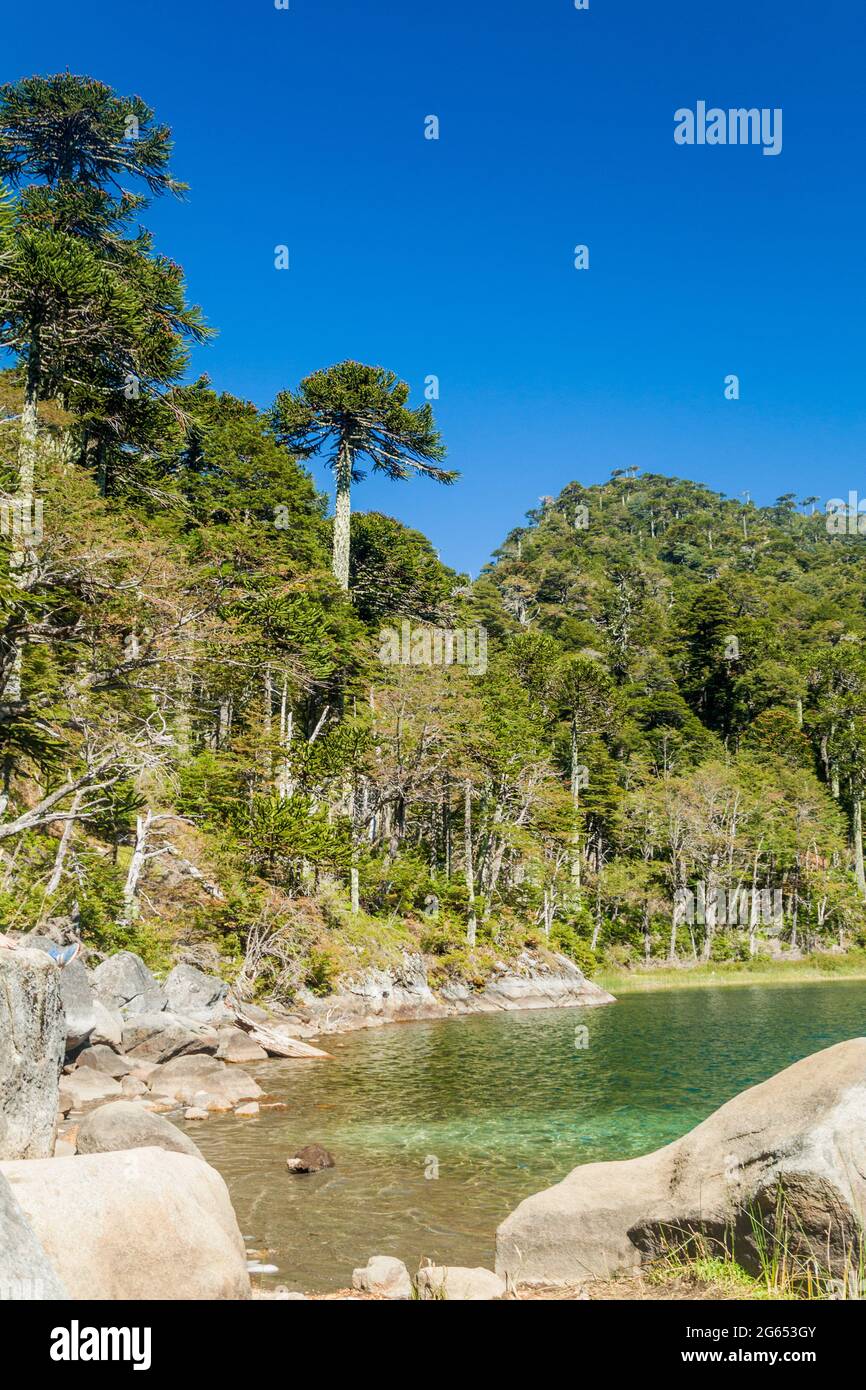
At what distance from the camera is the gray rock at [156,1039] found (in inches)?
674

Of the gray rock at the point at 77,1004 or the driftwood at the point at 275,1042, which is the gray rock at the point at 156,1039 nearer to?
the gray rock at the point at 77,1004

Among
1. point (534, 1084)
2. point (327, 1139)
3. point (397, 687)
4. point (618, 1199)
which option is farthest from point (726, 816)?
point (618, 1199)

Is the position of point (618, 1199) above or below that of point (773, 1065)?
above

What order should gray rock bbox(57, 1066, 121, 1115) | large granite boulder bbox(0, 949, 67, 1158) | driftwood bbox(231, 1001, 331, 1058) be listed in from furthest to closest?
driftwood bbox(231, 1001, 331, 1058)
gray rock bbox(57, 1066, 121, 1115)
large granite boulder bbox(0, 949, 67, 1158)

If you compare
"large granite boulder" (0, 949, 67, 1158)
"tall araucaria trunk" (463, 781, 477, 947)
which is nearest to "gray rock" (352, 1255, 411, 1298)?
"large granite boulder" (0, 949, 67, 1158)

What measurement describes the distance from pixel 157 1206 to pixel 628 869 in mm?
50435

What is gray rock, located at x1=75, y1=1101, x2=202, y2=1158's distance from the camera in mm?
9766

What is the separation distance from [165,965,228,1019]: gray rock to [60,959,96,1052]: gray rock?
4266 mm

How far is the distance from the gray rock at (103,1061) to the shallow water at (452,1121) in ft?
9.01

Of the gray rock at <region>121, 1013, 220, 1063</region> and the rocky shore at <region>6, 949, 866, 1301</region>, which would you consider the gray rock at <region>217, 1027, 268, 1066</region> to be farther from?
the rocky shore at <region>6, 949, 866, 1301</region>

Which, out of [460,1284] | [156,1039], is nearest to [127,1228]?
[460,1284]

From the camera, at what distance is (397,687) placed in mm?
37000

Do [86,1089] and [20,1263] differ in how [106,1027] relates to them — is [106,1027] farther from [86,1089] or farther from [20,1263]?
[20,1263]
